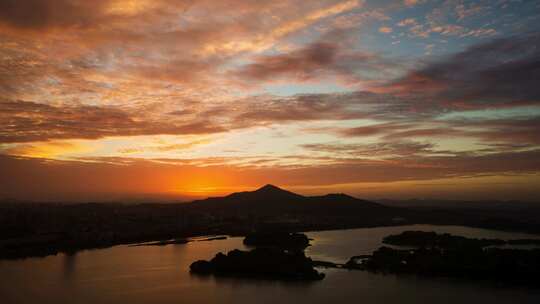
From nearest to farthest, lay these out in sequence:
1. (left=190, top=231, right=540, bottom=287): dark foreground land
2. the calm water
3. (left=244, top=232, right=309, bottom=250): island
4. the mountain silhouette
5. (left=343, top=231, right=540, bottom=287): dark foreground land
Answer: the calm water
(left=343, top=231, right=540, bottom=287): dark foreground land
(left=190, top=231, right=540, bottom=287): dark foreground land
(left=244, top=232, right=309, bottom=250): island
the mountain silhouette

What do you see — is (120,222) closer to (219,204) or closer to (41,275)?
(41,275)

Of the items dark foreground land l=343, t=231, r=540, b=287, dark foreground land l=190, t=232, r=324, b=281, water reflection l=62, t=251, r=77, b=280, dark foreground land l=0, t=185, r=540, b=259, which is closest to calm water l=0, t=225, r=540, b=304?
water reflection l=62, t=251, r=77, b=280

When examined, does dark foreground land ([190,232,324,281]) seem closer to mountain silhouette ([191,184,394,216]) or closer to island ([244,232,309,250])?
island ([244,232,309,250])

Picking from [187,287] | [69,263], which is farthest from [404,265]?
[69,263]

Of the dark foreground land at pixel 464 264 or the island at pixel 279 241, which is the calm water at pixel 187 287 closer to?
the dark foreground land at pixel 464 264

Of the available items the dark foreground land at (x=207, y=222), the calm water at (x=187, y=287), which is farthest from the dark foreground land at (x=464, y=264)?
the dark foreground land at (x=207, y=222)
